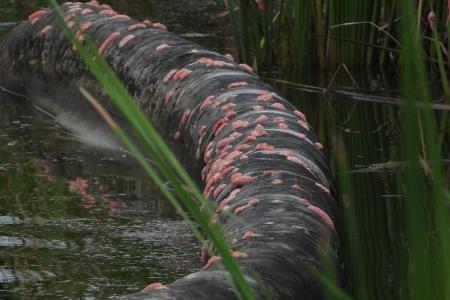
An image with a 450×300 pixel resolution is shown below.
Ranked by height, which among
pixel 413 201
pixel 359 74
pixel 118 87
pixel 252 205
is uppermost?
pixel 118 87

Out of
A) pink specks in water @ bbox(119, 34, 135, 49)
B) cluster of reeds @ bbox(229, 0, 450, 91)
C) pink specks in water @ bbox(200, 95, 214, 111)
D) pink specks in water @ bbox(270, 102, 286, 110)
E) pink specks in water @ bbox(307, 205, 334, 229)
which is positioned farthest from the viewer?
cluster of reeds @ bbox(229, 0, 450, 91)

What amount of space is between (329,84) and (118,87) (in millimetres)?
4889

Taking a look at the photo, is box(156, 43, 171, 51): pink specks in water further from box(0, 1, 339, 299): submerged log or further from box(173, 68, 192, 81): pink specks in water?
box(173, 68, 192, 81): pink specks in water

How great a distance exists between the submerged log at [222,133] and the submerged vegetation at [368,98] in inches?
6.2

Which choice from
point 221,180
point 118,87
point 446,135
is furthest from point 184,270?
point 118,87

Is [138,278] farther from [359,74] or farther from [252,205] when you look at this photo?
[359,74]

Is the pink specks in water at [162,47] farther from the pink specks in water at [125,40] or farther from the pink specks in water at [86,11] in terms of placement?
the pink specks in water at [86,11]

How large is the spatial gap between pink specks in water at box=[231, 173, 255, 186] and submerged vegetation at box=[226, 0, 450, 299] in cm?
30

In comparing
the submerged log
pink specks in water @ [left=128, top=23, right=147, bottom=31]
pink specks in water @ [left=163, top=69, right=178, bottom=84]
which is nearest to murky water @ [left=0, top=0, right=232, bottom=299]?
the submerged log

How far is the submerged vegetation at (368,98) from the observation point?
3.75 meters

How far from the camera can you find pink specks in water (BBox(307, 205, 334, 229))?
3.54 meters

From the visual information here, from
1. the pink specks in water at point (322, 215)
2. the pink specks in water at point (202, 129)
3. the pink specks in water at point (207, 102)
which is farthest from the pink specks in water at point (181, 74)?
the pink specks in water at point (322, 215)

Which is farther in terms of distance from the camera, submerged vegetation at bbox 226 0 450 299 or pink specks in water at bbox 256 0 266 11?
pink specks in water at bbox 256 0 266 11

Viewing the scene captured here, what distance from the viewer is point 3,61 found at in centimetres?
669
